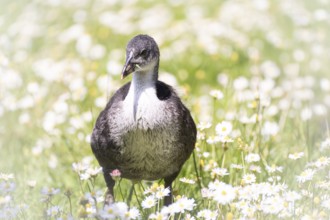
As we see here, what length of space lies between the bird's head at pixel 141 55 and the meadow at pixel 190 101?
0.70 meters

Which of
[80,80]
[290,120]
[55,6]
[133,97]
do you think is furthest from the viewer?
[55,6]

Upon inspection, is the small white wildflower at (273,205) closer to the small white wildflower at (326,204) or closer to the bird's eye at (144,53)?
the small white wildflower at (326,204)

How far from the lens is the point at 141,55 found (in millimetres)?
4770

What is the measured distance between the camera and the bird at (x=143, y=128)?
15.5 feet

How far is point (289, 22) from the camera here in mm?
10562

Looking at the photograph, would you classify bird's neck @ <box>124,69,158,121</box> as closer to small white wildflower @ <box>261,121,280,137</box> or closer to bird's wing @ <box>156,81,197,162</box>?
bird's wing @ <box>156,81,197,162</box>

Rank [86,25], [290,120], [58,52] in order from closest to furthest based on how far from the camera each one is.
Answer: [290,120] → [58,52] → [86,25]

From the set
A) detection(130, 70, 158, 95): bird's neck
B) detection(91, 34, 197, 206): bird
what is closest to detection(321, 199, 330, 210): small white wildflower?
detection(91, 34, 197, 206): bird

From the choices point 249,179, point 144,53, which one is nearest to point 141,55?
point 144,53

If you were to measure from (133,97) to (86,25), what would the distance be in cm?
590

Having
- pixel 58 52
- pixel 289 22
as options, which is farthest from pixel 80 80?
pixel 289 22

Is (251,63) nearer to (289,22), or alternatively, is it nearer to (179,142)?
(289,22)

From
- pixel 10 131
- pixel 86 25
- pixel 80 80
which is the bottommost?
pixel 10 131

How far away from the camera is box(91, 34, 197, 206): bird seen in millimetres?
4715
